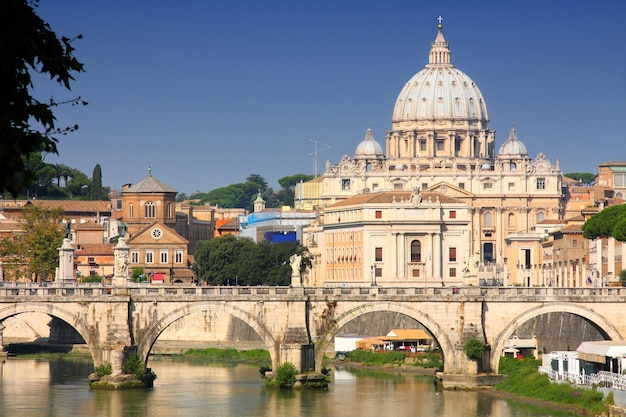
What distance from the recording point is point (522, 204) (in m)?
178

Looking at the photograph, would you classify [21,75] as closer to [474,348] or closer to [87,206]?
[474,348]

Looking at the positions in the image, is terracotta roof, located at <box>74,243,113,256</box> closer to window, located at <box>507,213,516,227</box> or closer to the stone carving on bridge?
window, located at <box>507,213,516,227</box>

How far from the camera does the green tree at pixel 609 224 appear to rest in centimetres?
8162

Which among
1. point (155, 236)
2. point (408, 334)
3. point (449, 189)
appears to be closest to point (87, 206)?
point (155, 236)

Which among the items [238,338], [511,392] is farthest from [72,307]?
[238,338]

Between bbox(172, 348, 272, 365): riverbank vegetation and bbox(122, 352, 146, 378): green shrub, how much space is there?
2244 centimetres

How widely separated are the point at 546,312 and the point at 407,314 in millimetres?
5975

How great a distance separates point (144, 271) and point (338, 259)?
68.3ft

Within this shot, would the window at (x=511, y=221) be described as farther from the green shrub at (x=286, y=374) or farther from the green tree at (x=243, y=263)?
the green shrub at (x=286, y=374)

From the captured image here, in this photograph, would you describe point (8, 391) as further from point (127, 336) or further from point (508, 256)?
point (508, 256)

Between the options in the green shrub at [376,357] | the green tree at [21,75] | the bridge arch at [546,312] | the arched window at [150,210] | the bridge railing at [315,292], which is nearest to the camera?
the green tree at [21,75]

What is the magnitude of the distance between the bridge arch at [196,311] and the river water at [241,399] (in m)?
1.72

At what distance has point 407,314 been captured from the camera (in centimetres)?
6431

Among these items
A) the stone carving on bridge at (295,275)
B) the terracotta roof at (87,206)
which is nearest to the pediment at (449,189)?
the terracotta roof at (87,206)
